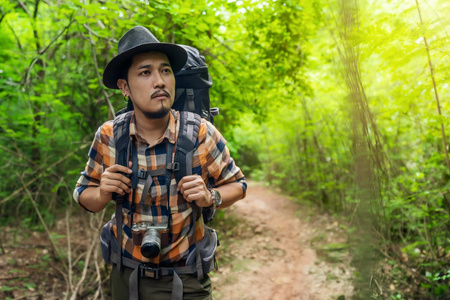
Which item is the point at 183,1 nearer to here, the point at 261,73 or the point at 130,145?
the point at 261,73

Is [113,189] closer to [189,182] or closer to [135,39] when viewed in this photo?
[189,182]

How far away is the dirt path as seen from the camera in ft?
17.4

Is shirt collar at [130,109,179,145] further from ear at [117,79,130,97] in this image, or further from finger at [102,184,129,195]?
finger at [102,184,129,195]

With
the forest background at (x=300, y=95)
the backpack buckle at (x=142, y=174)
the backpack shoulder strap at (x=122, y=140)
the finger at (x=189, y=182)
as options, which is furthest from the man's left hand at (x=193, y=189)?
the forest background at (x=300, y=95)

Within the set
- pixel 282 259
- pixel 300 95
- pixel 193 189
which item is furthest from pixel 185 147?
pixel 300 95

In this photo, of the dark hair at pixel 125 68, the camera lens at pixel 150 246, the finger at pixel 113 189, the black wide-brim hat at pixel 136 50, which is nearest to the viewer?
the camera lens at pixel 150 246

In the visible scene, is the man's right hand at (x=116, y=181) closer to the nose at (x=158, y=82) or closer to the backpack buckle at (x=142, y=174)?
the backpack buckle at (x=142, y=174)

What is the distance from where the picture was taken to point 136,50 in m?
1.81

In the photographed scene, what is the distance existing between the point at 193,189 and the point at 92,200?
2.04ft

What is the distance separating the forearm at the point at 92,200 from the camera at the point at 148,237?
0.78 feet

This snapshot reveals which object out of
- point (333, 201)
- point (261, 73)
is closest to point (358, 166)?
point (261, 73)

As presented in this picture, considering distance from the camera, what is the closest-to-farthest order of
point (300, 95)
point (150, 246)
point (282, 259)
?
point (150, 246)
point (282, 259)
point (300, 95)

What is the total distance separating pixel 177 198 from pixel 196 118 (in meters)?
0.46

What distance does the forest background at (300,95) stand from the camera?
279cm
